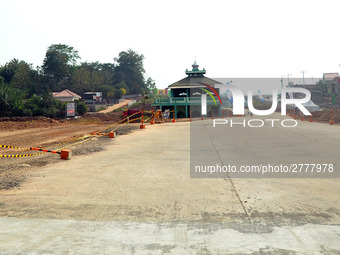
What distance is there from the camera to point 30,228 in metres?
4.32

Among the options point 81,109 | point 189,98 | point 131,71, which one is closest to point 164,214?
point 189,98

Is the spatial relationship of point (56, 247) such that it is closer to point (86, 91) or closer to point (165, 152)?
point (165, 152)

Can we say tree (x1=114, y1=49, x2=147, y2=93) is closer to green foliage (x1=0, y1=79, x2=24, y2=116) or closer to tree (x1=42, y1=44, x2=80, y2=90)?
tree (x1=42, y1=44, x2=80, y2=90)

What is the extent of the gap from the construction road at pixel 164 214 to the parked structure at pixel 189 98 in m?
32.4

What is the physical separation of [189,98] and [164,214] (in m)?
37.7

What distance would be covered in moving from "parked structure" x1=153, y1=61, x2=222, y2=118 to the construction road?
32.4 m

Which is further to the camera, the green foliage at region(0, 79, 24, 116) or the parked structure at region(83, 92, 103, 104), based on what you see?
the parked structure at region(83, 92, 103, 104)

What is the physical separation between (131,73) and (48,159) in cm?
10707

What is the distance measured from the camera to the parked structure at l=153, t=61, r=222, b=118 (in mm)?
42156

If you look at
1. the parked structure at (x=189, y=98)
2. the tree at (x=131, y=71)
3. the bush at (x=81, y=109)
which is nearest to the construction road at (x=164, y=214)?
the parked structure at (x=189, y=98)

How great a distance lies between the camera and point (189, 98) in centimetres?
4216

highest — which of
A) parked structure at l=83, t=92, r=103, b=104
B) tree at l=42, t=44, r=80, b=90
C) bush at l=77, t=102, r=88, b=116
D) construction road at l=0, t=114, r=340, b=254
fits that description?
tree at l=42, t=44, r=80, b=90

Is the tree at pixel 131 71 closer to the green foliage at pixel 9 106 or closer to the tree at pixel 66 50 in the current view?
the tree at pixel 66 50

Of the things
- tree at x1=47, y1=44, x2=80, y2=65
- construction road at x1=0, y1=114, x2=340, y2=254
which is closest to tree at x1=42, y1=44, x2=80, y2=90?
tree at x1=47, y1=44, x2=80, y2=65
